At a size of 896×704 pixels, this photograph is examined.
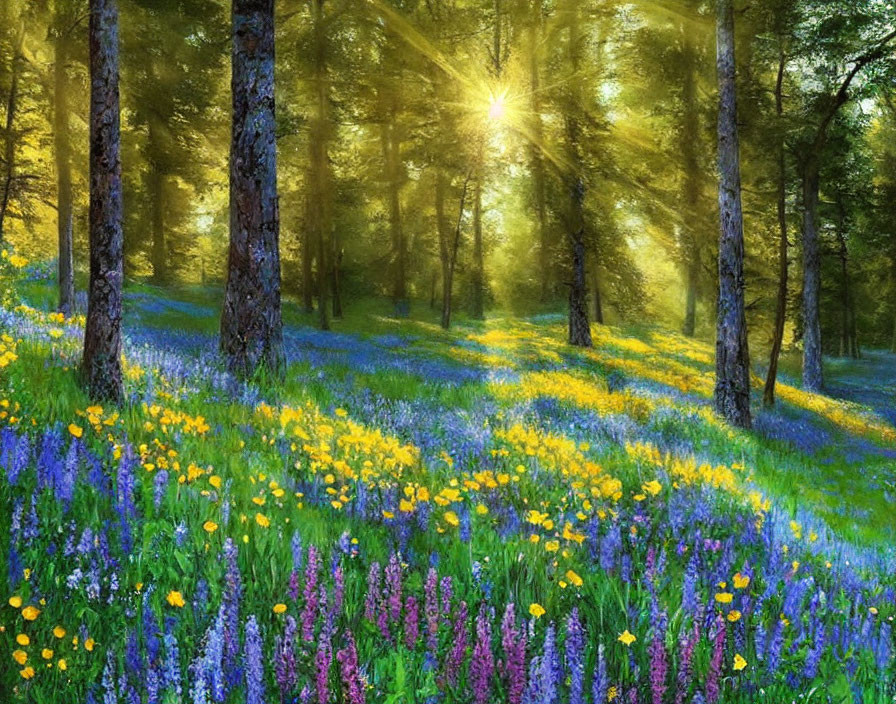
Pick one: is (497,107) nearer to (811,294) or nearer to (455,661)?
(811,294)

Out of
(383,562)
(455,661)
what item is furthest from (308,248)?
(455,661)

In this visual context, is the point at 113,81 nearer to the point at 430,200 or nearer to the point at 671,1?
the point at 671,1

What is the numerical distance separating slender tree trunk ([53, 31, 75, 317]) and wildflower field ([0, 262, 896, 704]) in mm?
8275

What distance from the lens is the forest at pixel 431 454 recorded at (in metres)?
2.24

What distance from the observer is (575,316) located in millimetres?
23906

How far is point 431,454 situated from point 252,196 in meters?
4.52

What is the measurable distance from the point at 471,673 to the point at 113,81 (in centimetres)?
579

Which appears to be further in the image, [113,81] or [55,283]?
[55,283]

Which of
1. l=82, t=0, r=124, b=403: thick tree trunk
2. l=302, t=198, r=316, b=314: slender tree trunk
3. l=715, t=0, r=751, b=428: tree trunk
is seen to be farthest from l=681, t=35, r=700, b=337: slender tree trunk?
l=82, t=0, r=124, b=403: thick tree trunk

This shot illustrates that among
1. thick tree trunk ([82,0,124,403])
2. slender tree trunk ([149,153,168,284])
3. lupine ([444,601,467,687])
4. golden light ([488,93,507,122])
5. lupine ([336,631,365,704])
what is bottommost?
lupine ([444,601,467,687])

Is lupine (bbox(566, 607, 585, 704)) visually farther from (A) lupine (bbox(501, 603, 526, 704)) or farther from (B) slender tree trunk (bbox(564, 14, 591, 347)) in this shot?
(B) slender tree trunk (bbox(564, 14, 591, 347))

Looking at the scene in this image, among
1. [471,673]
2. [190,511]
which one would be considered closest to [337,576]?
[471,673]

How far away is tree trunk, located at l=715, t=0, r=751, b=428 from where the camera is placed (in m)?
12.3

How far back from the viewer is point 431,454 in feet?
18.4
